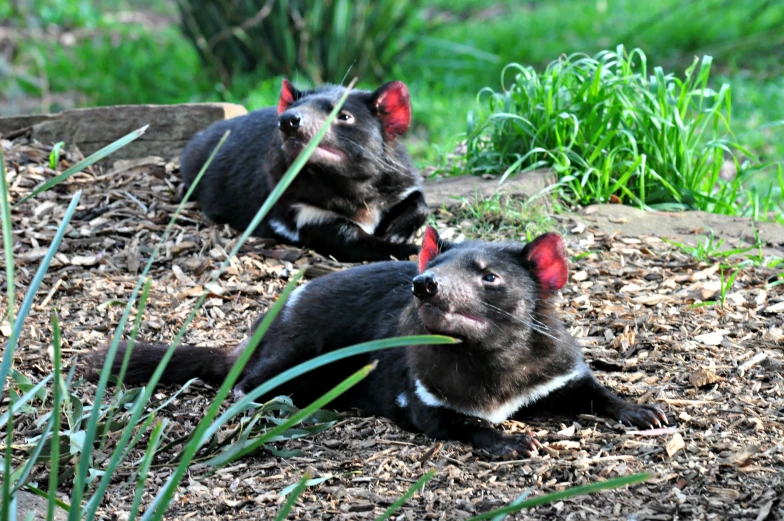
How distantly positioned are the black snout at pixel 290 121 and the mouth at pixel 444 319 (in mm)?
1659

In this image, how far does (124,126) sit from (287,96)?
4.53 ft

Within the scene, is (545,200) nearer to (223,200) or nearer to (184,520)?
(223,200)

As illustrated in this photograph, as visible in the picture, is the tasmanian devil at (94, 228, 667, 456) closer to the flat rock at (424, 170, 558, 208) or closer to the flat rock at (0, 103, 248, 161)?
the flat rock at (424, 170, 558, 208)

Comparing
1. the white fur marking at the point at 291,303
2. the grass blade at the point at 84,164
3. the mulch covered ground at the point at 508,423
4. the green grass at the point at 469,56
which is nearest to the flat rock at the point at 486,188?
the mulch covered ground at the point at 508,423

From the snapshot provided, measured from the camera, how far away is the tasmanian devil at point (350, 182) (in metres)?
4.09

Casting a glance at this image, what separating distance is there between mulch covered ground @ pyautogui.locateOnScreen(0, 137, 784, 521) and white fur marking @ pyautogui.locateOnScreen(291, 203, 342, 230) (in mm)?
166

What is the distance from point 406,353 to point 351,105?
171 centimetres

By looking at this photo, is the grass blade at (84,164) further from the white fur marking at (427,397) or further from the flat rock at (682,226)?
the flat rock at (682,226)

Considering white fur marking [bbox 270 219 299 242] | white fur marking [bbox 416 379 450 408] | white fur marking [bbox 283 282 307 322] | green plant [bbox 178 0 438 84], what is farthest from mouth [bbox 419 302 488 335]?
green plant [bbox 178 0 438 84]

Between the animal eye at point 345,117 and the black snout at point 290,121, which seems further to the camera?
the animal eye at point 345,117

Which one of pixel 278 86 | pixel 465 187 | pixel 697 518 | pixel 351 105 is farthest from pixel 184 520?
pixel 278 86

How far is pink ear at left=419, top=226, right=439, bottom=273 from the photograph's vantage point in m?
2.71

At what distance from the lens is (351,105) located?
417cm

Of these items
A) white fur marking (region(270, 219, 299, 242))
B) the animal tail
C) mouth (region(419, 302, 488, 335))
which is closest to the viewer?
mouth (region(419, 302, 488, 335))
